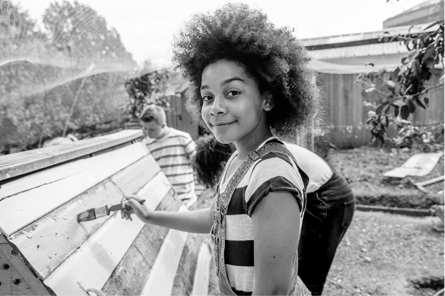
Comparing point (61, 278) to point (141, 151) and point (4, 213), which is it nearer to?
point (4, 213)

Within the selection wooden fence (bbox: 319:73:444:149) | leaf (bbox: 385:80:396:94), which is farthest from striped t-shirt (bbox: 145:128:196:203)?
wooden fence (bbox: 319:73:444:149)

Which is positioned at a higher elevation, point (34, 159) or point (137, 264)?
point (34, 159)

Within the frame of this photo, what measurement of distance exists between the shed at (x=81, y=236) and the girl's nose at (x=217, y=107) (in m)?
0.65

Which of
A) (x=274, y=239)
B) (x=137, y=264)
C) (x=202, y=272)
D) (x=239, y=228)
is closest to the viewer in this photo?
(x=274, y=239)

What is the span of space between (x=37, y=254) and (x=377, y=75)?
2.97 m

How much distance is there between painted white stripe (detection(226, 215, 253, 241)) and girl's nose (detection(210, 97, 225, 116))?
12.9 inches

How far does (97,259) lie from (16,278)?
1.09ft

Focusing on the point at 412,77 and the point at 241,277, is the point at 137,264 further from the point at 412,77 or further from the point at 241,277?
the point at 412,77

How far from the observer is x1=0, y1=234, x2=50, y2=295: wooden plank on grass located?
1052 millimetres

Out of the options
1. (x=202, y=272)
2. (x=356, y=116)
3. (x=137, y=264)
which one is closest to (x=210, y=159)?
(x=202, y=272)

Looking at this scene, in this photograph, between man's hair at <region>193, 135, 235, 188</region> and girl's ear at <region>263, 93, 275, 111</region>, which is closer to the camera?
girl's ear at <region>263, 93, 275, 111</region>

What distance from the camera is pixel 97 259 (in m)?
1.39

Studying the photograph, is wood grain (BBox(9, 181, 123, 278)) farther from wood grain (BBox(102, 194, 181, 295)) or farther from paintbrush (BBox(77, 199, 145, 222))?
wood grain (BBox(102, 194, 181, 295))

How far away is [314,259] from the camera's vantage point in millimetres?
2492
